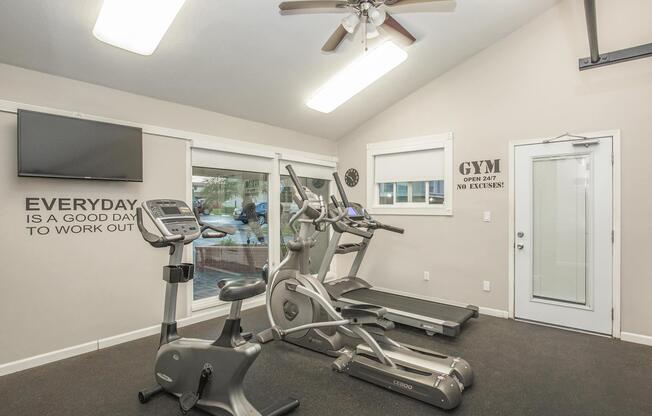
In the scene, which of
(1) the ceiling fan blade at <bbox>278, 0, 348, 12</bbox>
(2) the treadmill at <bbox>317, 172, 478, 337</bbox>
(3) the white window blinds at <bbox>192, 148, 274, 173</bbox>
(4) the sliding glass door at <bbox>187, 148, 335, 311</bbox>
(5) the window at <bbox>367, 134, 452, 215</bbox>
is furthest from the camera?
(5) the window at <bbox>367, 134, 452, 215</bbox>

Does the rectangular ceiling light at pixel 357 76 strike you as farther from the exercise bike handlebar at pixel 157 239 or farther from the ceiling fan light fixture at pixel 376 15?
Answer: the exercise bike handlebar at pixel 157 239

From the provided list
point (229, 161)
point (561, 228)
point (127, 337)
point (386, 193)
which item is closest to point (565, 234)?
point (561, 228)

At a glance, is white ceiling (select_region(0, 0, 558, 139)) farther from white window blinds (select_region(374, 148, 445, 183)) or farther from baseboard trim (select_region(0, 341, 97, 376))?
baseboard trim (select_region(0, 341, 97, 376))

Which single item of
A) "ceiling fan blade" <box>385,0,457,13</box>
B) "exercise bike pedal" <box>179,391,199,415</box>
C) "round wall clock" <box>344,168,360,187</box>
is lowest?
"exercise bike pedal" <box>179,391,199,415</box>

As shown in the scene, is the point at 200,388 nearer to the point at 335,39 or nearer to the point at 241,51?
the point at 335,39

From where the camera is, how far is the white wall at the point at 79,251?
2801mm

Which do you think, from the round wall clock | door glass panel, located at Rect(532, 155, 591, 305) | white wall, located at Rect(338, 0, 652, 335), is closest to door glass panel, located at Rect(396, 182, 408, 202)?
white wall, located at Rect(338, 0, 652, 335)

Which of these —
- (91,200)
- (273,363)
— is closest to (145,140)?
(91,200)

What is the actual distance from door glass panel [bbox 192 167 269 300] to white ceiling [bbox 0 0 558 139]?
868mm

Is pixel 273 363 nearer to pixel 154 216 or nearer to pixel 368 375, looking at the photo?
pixel 368 375

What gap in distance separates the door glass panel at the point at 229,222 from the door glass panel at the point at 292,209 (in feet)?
1.18

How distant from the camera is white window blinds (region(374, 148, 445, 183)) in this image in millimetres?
4871

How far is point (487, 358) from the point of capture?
10.2 ft

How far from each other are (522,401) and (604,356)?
1.38 m
